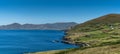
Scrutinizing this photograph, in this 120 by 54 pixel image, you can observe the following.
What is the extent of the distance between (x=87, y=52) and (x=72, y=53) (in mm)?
3810

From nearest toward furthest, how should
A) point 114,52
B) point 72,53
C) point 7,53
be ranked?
point 114,52 < point 72,53 < point 7,53

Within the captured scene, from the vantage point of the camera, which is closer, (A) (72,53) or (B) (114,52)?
(B) (114,52)

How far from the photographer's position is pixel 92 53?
55.3 metres

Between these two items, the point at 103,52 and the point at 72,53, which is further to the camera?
the point at 72,53

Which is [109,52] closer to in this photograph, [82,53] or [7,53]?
[82,53]

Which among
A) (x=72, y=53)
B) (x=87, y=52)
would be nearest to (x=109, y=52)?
(x=87, y=52)

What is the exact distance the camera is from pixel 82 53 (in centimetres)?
5681

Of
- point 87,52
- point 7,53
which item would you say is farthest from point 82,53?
point 7,53

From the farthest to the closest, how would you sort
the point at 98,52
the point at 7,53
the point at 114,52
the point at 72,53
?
the point at 7,53
the point at 72,53
the point at 98,52
the point at 114,52

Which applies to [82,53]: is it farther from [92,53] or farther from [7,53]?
[7,53]

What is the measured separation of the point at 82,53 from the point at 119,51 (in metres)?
8.23

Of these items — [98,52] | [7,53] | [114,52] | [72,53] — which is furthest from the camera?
[7,53]

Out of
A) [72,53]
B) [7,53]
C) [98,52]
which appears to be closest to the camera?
[98,52]

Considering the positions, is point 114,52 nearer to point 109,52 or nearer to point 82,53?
point 109,52
